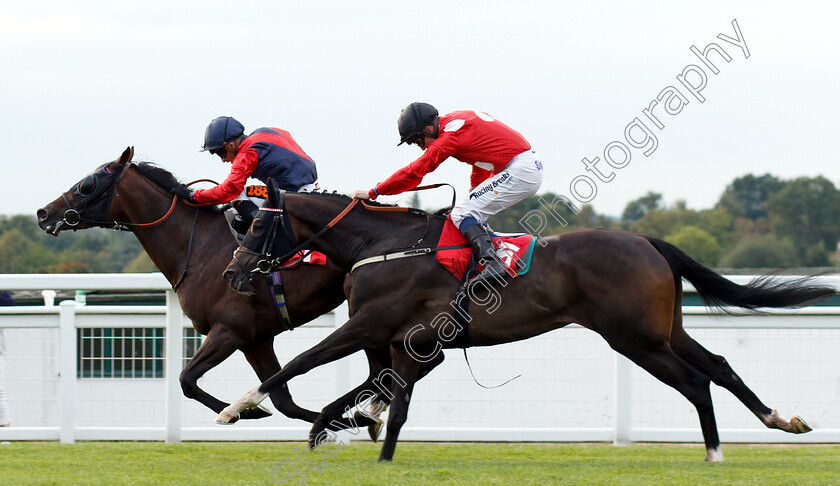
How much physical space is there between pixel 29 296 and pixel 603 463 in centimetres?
628

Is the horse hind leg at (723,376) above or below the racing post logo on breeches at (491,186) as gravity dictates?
below

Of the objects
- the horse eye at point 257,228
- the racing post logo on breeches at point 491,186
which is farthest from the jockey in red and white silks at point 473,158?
the horse eye at point 257,228

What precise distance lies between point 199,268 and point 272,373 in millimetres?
780

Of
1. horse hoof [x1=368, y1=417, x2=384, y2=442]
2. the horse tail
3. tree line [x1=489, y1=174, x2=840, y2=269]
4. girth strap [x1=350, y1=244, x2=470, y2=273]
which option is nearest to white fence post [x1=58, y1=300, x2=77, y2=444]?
horse hoof [x1=368, y1=417, x2=384, y2=442]

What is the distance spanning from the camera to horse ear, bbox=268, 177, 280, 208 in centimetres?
545

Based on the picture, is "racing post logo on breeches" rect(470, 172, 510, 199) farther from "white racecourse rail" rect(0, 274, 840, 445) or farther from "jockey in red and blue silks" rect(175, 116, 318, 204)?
"white racecourse rail" rect(0, 274, 840, 445)

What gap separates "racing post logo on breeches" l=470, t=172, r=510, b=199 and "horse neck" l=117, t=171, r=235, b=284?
1.55 meters

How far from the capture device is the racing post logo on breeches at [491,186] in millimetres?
5457

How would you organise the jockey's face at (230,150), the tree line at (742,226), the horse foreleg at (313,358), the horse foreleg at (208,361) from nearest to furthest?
the horse foreleg at (313,358), the horse foreleg at (208,361), the jockey's face at (230,150), the tree line at (742,226)

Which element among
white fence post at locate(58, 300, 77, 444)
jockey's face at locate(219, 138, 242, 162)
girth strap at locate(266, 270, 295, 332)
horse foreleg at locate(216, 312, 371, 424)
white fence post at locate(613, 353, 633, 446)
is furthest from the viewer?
white fence post at locate(58, 300, 77, 444)

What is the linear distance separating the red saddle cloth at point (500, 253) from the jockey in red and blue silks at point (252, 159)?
1.19 meters

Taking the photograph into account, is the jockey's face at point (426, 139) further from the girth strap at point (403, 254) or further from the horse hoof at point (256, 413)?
the horse hoof at point (256, 413)

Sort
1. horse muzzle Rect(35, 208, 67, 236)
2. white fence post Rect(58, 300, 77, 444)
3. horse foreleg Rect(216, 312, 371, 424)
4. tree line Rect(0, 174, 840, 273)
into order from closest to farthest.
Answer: horse foreleg Rect(216, 312, 371, 424), horse muzzle Rect(35, 208, 67, 236), white fence post Rect(58, 300, 77, 444), tree line Rect(0, 174, 840, 273)

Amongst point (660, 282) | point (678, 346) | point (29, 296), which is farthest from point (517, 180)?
point (29, 296)
